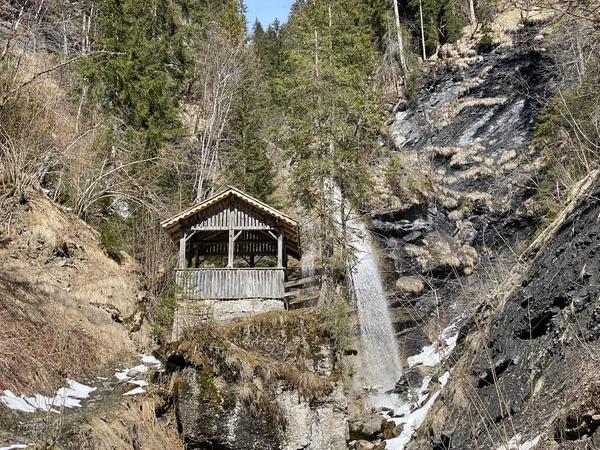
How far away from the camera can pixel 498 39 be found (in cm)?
3212

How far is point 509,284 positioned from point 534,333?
2092mm

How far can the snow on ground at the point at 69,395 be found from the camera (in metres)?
8.44

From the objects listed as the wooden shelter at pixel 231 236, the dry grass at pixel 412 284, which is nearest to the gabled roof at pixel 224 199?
the wooden shelter at pixel 231 236

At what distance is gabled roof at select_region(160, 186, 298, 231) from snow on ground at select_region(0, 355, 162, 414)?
12.8 feet

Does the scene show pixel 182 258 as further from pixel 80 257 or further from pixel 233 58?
pixel 233 58

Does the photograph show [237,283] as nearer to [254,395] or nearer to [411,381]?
[254,395]

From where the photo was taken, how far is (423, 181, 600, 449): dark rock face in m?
4.40

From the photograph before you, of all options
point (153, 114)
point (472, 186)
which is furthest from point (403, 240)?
point (153, 114)

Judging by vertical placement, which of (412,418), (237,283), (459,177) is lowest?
(412,418)

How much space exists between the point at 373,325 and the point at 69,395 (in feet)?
45.9

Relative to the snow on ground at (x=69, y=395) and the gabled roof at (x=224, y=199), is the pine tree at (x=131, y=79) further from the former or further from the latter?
the snow on ground at (x=69, y=395)

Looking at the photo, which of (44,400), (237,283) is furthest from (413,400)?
(44,400)

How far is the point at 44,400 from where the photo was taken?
8742 mm

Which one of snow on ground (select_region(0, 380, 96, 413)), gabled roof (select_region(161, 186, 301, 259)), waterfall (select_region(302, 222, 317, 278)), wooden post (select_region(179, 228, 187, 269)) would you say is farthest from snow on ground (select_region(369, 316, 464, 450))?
wooden post (select_region(179, 228, 187, 269))
